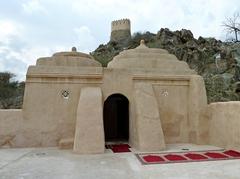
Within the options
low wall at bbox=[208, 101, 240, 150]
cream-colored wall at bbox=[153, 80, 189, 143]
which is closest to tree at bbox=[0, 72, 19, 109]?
cream-colored wall at bbox=[153, 80, 189, 143]

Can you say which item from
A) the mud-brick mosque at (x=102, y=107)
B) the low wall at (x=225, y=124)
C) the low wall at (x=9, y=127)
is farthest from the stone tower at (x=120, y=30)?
the low wall at (x=9, y=127)

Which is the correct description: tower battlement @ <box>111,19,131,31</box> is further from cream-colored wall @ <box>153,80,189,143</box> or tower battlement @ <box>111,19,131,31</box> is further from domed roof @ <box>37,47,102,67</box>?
cream-colored wall @ <box>153,80,189,143</box>

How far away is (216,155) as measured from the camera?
859 cm

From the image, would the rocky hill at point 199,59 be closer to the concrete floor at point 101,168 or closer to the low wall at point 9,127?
the low wall at point 9,127

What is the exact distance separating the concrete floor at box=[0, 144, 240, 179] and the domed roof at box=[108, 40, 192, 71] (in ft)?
15.0

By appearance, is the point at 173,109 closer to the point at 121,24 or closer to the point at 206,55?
the point at 206,55

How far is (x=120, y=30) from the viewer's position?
132 feet

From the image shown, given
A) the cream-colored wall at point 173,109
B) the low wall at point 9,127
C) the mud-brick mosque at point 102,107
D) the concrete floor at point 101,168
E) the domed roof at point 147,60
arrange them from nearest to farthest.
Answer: the concrete floor at point 101,168, the mud-brick mosque at point 102,107, the low wall at point 9,127, the cream-colored wall at point 173,109, the domed roof at point 147,60

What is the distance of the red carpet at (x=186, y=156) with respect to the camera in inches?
307

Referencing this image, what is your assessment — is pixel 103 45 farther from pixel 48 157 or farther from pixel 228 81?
pixel 48 157

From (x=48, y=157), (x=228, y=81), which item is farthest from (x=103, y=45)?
(x=48, y=157)

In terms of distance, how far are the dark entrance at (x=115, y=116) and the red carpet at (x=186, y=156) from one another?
5.40 meters

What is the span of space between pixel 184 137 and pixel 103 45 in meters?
28.5

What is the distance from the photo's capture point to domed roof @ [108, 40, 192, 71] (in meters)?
11.8
